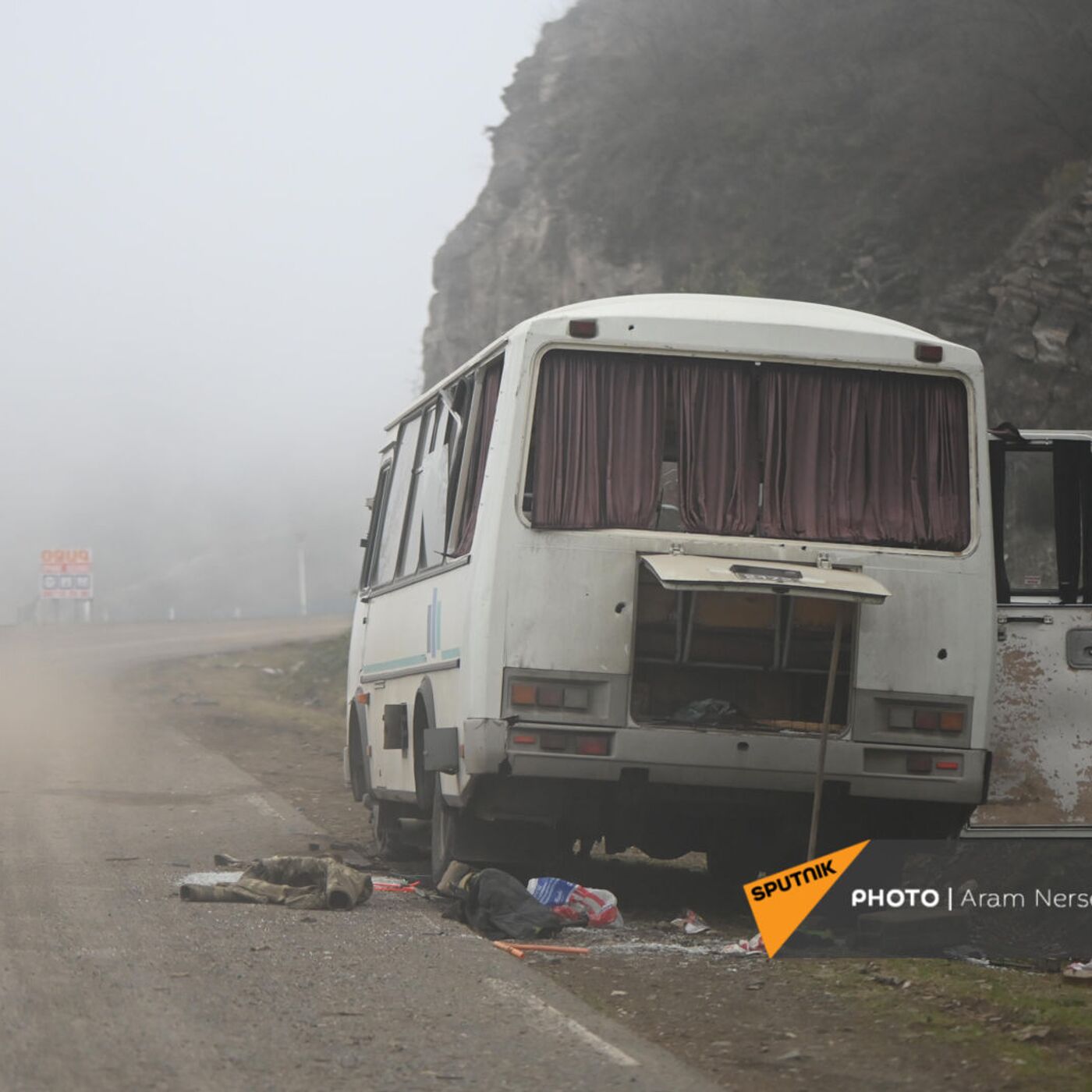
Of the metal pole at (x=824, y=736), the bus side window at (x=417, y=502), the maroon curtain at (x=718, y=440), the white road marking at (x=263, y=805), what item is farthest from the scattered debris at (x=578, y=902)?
the white road marking at (x=263, y=805)

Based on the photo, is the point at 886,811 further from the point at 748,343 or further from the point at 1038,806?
the point at 748,343

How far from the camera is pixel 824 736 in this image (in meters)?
8.51

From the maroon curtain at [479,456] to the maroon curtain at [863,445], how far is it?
61.1 inches

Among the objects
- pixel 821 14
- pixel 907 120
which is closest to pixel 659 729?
pixel 907 120

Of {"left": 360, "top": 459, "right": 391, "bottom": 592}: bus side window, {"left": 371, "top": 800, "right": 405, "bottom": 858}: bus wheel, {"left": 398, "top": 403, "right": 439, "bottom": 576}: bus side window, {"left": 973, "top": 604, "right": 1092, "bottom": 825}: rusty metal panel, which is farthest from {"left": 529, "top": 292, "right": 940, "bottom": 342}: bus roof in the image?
{"left": 371, "top": 800, "right": 405, "bottom": 858}: bus wheel

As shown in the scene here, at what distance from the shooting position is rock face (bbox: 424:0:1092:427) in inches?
990

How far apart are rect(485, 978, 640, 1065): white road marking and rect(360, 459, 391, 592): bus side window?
6.45 m

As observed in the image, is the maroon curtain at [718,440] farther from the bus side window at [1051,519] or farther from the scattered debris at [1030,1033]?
the scattered debris at [1030,1033]

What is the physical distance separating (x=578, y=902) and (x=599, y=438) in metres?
2.46

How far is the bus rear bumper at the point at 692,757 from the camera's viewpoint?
344 inches

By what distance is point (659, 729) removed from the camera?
8.77 meters

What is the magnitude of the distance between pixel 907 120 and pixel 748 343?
26112mm

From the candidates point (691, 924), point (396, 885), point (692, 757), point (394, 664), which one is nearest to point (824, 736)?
point (692, 757)

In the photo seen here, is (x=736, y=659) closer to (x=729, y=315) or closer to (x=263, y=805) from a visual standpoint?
(x=729, y=315)
